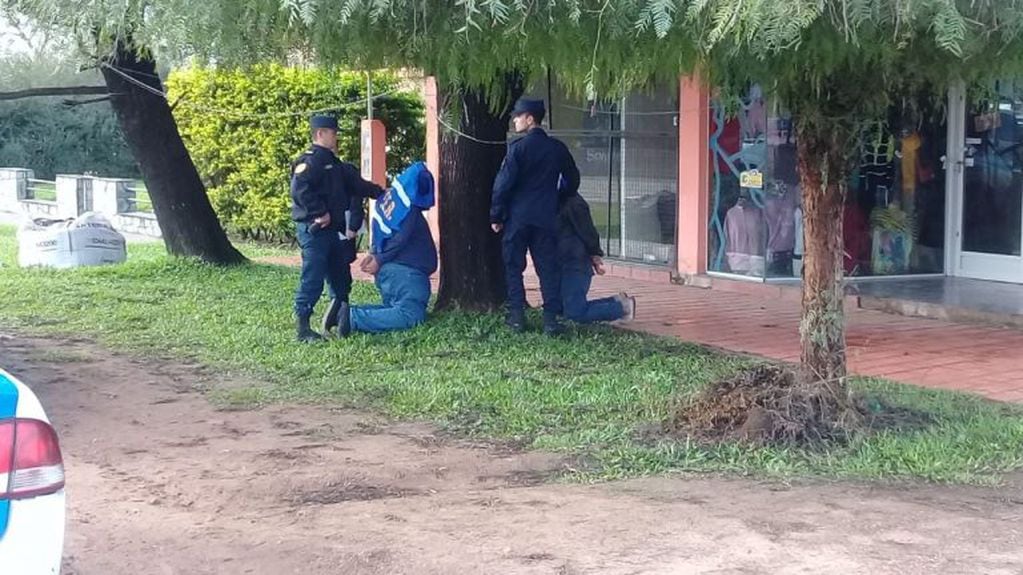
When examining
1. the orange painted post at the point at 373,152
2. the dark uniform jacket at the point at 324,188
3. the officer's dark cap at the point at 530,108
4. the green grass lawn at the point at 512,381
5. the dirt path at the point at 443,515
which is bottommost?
the dirt path at the point at 443,515

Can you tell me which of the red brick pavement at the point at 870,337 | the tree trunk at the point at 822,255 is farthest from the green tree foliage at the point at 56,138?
the tree trunk at the point at 822,255

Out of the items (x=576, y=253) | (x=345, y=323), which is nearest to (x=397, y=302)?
(x=345, y=323)

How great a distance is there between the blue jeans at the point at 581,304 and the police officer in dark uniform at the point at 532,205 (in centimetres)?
8

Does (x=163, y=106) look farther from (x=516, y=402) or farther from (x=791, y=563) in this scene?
(x=791, y=563)

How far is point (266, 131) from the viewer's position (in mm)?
18531

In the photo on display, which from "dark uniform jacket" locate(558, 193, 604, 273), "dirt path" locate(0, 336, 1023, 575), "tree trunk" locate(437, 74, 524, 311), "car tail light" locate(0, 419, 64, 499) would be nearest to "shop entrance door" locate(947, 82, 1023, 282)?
"dark uniform jacket" locate(558, 193, 604, 273)

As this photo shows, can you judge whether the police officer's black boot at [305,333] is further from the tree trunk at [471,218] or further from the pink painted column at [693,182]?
the pink painted column at [693,182]

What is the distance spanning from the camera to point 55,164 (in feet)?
132

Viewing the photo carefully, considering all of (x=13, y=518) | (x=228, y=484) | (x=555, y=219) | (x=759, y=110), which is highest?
(x=759, y=110)

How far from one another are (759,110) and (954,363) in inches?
156

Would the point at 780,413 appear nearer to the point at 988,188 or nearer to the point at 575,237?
the point at 575,237

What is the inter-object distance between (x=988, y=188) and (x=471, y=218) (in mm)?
4771

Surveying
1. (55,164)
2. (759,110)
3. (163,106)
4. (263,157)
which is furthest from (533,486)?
(55,164)

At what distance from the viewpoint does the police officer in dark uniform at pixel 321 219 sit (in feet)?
31.4
